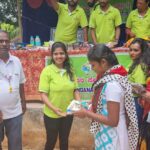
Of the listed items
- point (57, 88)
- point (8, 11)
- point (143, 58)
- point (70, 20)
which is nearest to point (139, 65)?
point (143, 58)

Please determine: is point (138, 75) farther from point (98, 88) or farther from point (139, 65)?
point (98, 88)

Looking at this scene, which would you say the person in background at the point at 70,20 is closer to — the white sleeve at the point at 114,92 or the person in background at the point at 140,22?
the person in background at the point at 140,22

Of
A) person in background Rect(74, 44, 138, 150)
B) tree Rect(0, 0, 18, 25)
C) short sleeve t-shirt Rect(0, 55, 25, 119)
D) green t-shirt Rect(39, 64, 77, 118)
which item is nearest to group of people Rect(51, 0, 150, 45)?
green t-shirt Rect(39, 64, 77, 118)

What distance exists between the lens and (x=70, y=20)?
7656 millimetres

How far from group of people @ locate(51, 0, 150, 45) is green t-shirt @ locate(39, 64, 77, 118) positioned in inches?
104

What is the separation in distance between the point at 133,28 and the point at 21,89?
342 centimetres

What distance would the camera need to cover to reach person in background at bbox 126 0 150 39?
744 centimetres

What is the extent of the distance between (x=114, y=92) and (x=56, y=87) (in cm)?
176

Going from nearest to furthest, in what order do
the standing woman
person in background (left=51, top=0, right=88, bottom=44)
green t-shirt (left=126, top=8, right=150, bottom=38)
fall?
1. the standing woman
2. green t-shirt (left=126, top=8, right=150, bottom=38)
3. person in background (left=51, top=0, right=88, bottom=44)

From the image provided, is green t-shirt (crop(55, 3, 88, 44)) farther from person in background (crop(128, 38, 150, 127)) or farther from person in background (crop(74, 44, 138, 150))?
person in background (crop(74, 44, 138, 150))

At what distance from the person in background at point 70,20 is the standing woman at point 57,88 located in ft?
8.94

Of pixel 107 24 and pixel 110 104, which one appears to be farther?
pixel 107 24

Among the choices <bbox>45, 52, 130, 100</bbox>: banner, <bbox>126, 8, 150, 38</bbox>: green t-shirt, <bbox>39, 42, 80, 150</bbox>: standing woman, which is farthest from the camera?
<bbox>126, 8, 150, 38</bbox>: green t-shirt

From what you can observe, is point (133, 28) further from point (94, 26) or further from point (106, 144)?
point (106, 144)
